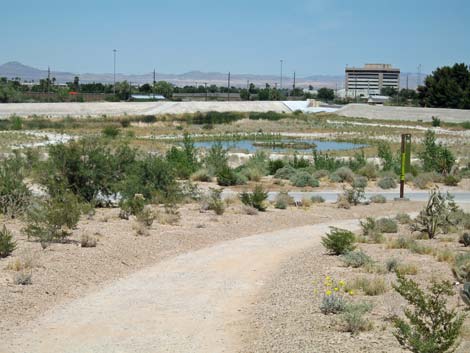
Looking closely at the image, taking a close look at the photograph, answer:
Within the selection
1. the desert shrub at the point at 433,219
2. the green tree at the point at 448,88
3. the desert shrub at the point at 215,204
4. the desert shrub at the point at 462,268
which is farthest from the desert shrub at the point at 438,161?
the green tree at the point at 448,88

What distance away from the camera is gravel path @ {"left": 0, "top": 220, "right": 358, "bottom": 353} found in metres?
10.5

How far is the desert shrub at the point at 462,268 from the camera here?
539 inches

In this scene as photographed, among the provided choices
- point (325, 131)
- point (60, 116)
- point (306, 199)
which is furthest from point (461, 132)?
point (306, 199)

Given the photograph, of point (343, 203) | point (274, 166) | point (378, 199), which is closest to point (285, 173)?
point (274, 166)

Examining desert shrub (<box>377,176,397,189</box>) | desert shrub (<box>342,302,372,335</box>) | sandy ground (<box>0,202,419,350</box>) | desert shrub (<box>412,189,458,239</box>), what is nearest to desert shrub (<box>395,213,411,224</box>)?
desert shrub (<box>412,189,458,239</box>)

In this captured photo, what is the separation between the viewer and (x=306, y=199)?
27.7m

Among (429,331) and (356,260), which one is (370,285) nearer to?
(356,260)

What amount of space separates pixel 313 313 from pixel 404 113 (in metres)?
97.2

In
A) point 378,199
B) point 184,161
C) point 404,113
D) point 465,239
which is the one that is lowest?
point 378,199

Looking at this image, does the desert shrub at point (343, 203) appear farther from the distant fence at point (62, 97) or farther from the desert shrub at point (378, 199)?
the distant fence at point (62, 97)

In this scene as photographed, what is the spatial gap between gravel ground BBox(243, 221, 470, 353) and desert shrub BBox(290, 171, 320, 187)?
52.9ft

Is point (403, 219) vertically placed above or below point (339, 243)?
below

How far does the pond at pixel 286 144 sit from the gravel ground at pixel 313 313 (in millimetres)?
45892

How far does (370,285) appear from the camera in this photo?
13398mm
